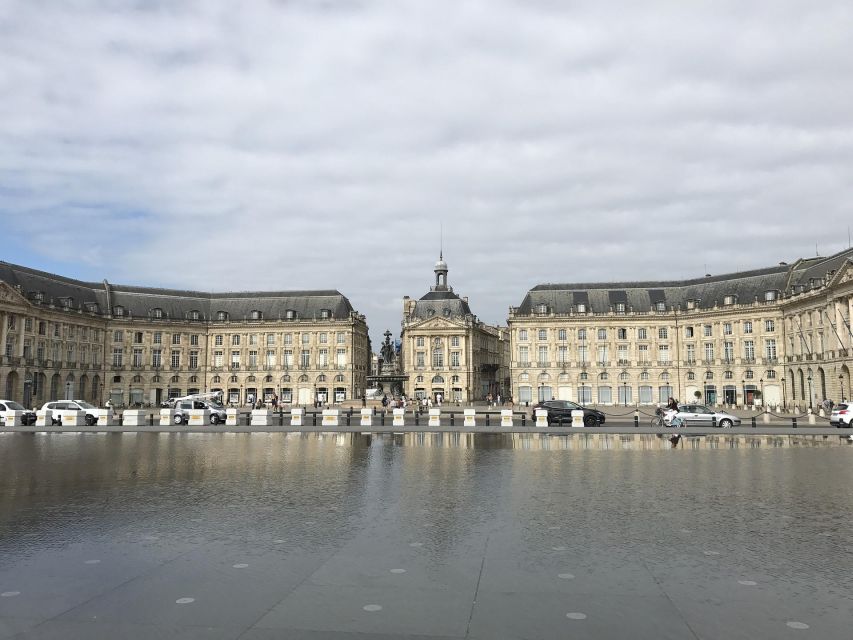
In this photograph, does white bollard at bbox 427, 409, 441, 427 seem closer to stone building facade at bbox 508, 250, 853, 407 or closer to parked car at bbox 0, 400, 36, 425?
parked car at bbox 0, 400, 36, 425

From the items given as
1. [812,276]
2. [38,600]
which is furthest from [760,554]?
[812,276]

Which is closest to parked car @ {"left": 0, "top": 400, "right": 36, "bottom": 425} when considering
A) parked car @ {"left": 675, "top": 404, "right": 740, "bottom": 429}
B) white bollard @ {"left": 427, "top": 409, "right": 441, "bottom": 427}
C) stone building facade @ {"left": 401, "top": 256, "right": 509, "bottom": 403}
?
white bollard @ {"left": 427, "top": 409, "right": 441, "bottom": 427}

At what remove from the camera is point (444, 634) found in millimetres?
6238

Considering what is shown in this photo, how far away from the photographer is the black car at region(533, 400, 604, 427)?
1628 inches

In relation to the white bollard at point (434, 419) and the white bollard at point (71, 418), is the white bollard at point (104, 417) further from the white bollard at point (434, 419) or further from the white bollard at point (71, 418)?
the white bollard at point (434, 419)

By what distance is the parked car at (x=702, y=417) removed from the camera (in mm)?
39812

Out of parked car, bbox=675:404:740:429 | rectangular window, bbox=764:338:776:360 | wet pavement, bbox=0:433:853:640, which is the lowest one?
wet pavement, bbox=0:433:853:640

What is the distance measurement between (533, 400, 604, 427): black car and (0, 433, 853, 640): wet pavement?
73.2 feet

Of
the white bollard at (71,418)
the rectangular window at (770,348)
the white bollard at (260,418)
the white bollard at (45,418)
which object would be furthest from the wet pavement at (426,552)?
the rectangular window at (770,348)

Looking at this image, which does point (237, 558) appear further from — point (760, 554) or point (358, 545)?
point (760, 554)

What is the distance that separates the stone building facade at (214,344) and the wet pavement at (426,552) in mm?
79543

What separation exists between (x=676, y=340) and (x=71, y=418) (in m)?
74.8

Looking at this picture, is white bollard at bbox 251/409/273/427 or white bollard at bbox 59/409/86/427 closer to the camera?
white bollard at bbox 59/409/86/427

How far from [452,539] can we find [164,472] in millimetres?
11094
